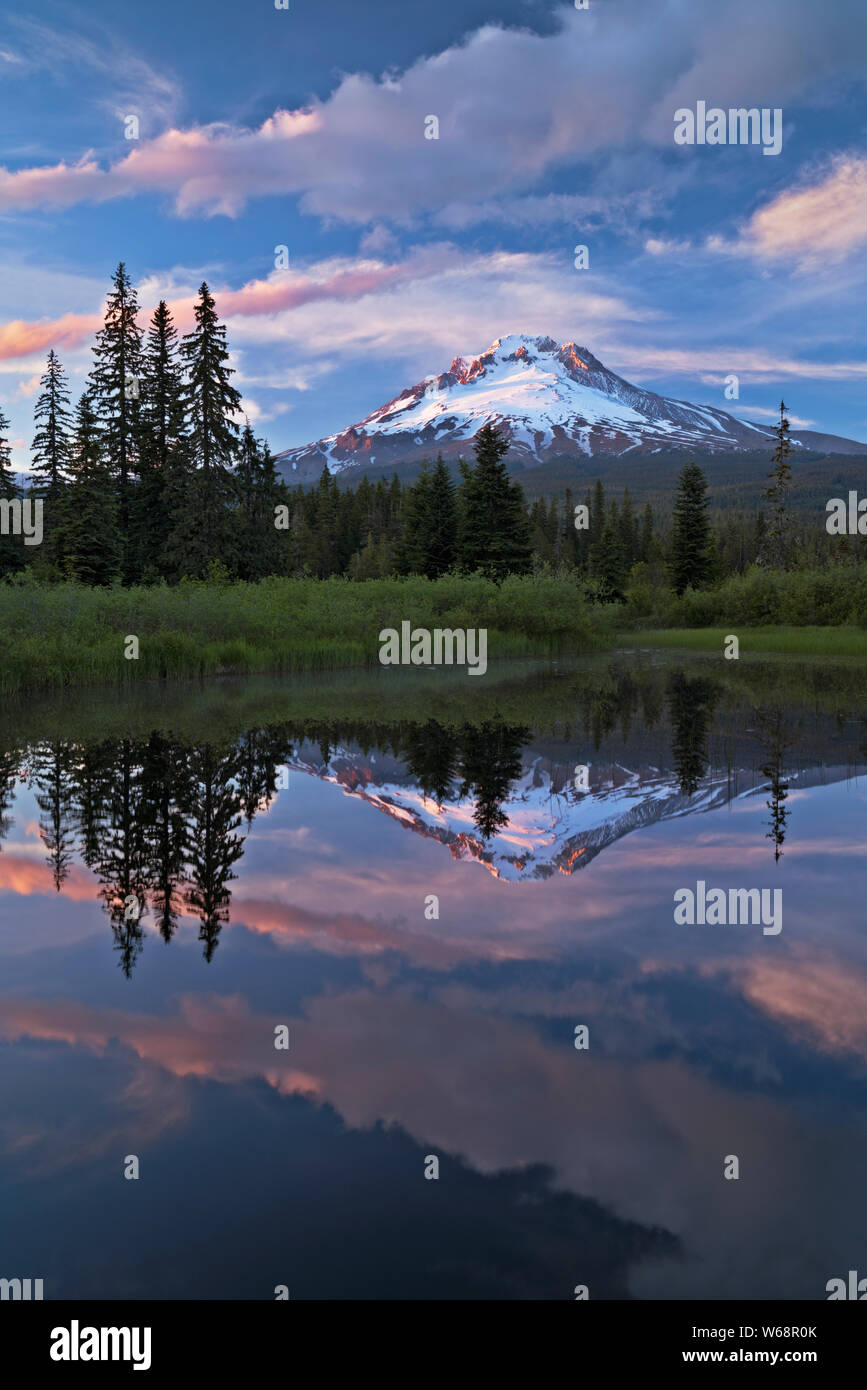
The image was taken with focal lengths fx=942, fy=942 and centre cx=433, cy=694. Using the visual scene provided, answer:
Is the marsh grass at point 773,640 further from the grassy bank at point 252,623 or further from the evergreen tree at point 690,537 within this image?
the evergreen tree at point 690,537

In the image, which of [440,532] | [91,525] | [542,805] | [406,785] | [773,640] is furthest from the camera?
[440,532]

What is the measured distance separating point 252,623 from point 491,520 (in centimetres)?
3108

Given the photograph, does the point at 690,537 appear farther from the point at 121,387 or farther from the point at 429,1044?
the point at 429,1044

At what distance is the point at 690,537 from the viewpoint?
245 ft

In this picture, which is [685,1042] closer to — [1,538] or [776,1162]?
[776,1162]

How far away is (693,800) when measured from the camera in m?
10.3

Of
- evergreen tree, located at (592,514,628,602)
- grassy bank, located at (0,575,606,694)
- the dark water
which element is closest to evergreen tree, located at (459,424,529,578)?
grassy bank, located at (0,575,606,694)

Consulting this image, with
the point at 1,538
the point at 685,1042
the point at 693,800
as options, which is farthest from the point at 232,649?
the point at 1,538

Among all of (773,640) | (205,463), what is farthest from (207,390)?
(773,640)

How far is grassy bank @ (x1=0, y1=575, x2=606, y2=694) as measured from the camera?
74.8ft

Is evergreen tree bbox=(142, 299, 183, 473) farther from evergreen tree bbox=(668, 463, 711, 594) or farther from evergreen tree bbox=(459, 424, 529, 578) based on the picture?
evergreen tree bbox=(668, 463, 711, 594)

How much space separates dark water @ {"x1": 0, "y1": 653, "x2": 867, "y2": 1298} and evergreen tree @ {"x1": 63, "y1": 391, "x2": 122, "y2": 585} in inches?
1535

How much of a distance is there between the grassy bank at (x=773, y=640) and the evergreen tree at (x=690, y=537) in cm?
2056
